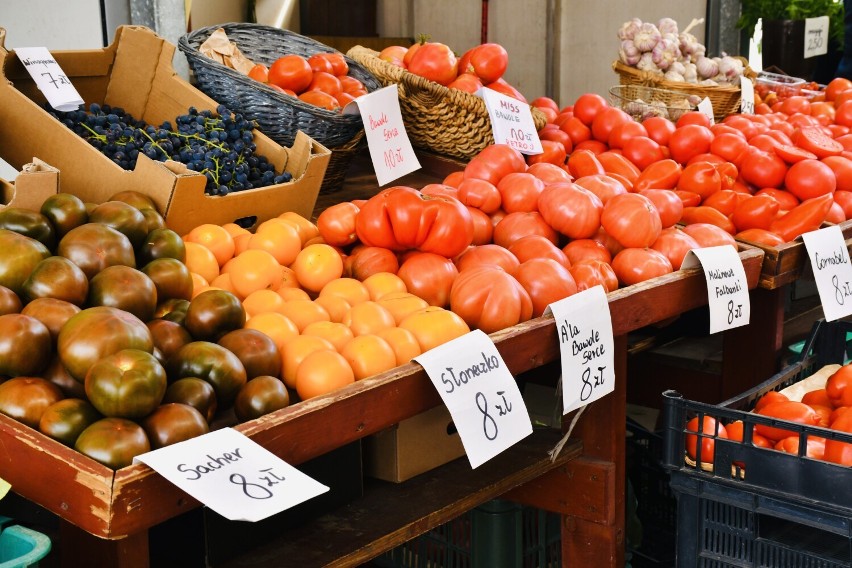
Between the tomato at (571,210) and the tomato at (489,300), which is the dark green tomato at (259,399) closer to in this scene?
the tomato at (489,300)

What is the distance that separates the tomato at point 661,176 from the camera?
2.39 m

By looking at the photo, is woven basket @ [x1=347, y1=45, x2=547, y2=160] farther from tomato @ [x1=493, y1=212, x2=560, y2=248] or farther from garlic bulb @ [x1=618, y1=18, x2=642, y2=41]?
garlic bulb @ [x1=618, y1=18, x2=642, y2=41]

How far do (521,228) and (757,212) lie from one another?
653 mm

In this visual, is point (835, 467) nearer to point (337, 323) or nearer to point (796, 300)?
point (337, 323)

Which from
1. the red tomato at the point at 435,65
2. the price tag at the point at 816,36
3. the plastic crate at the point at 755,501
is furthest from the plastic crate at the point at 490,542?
the price tag at the point at 816,36

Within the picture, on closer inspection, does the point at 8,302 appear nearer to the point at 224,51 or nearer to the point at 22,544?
the point at 22,544

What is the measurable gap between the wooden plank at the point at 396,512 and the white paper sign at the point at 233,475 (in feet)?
1.00

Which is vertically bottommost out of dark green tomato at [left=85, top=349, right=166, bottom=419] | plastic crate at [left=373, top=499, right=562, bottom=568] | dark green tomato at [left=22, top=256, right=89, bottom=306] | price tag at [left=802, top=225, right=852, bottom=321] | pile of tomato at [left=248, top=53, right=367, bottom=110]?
plastic crate at [left=373, top=499, right=562, bottom=568]

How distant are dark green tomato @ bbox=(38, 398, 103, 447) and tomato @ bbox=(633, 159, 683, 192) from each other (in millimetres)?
1586

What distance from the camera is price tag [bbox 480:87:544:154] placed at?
2422 millimetres

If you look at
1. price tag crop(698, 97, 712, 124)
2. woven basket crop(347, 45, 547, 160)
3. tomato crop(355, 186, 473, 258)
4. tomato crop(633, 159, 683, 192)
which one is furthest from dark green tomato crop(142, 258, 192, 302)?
price tag crop(698, 97, 712, 124)

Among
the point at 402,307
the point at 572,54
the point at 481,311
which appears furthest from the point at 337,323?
the point at 572,54

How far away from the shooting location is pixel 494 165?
210cm

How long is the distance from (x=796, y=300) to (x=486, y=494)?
1.72m
